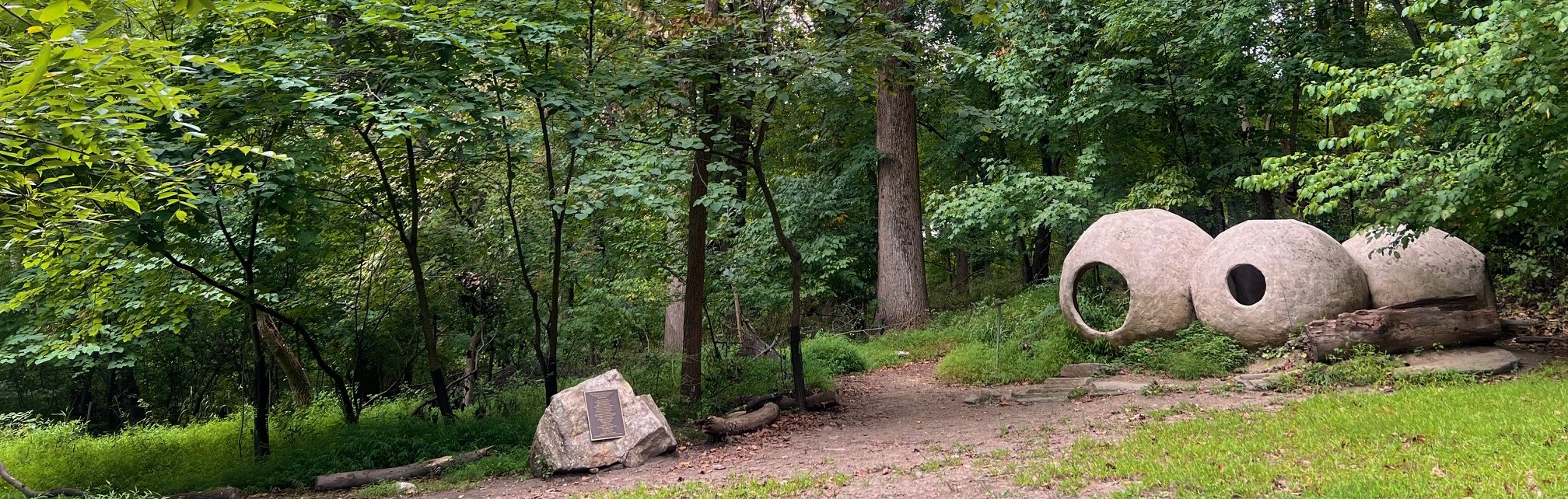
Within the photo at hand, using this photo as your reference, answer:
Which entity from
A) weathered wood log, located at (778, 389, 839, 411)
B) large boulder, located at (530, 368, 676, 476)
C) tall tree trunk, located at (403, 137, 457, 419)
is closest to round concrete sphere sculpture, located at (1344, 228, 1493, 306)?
weathered wood log, located at (778, 389, 839, 411)

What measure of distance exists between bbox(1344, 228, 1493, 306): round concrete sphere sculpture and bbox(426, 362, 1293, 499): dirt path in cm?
275

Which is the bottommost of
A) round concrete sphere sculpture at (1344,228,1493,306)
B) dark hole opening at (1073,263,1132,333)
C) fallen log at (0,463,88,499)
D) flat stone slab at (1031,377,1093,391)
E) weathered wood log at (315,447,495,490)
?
flat stone slab at (1031,377,1093,391)

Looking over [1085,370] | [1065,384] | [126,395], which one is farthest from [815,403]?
[126,395]

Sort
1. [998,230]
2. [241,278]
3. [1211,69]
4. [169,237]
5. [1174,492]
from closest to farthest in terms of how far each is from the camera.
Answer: [1174,492] < [169,237] < [241,278] < [1211,69] < [998,230]

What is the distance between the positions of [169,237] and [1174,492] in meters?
9.35

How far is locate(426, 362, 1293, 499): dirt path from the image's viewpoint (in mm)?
5957

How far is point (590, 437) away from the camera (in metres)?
7.48

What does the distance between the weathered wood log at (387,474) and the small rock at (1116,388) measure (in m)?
6.86

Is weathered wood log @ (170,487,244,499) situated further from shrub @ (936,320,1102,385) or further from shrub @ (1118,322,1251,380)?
shrub @ (1118,322,1251,380)

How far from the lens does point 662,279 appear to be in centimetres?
1115

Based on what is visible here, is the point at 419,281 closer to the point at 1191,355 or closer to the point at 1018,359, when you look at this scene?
the point at 1018,359

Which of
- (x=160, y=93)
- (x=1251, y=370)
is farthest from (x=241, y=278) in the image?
(x=1251, y=370)

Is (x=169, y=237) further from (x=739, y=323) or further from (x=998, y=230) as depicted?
(x=998, y=230)

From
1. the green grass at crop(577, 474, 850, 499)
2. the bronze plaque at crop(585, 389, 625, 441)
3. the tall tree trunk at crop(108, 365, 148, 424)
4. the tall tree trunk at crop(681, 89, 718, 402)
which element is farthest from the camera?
the tall tree trunk at crop(108, 365, 148, 424)
